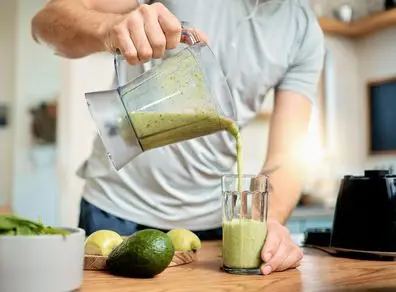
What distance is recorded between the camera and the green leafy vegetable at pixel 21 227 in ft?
2.12

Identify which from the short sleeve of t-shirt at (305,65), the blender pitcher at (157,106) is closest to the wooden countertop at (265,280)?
the blender pitcher at (157,106)

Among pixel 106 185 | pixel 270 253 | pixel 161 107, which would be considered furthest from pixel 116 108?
pixel 106 185

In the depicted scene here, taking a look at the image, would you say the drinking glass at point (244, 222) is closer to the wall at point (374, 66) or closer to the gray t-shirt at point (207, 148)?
the gray t-shirt at point (207, 148)

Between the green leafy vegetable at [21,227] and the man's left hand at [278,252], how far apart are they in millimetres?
330

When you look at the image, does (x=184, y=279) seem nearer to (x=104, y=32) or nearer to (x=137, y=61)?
(x=137, y=61)

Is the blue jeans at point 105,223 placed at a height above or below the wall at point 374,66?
below

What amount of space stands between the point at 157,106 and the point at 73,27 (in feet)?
1.08

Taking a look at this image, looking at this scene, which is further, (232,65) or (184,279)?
(232,65)

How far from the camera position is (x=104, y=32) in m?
0.94

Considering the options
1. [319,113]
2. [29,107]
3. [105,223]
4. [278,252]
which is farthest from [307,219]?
[278,252]

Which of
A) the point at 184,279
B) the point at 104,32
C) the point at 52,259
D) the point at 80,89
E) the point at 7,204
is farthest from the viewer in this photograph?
the point at 7,204

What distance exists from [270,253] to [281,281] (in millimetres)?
74

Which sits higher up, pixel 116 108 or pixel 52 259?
pixel 116 108

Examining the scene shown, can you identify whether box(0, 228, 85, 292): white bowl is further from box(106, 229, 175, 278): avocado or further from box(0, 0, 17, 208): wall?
box(0, 0, 17, 208): wall
